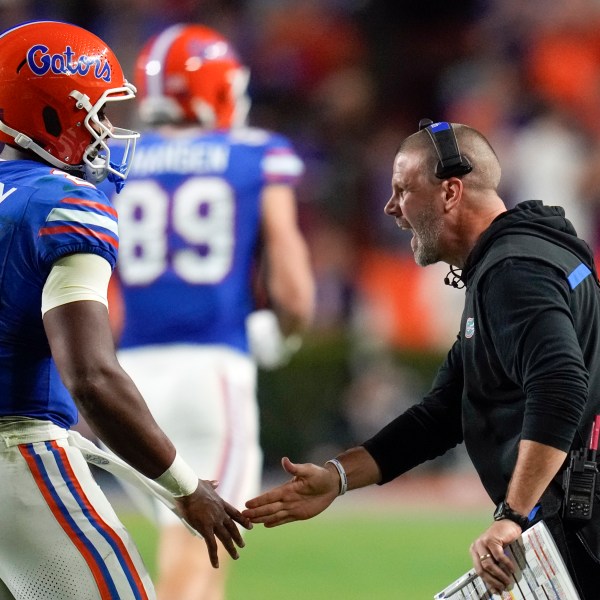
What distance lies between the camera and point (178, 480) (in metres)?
2.91

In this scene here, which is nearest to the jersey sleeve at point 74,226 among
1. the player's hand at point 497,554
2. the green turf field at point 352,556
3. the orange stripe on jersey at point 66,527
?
the orange stripe on jersey at point 66,527

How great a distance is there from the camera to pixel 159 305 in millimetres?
5137

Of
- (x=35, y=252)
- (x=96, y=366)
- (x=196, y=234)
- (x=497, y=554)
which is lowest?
(x=497, y=554)

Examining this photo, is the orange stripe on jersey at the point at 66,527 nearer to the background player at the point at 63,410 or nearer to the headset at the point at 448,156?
the background player at the point at 63,410

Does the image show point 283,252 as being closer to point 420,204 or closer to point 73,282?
point 420,204

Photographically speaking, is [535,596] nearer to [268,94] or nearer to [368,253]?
[368,253]

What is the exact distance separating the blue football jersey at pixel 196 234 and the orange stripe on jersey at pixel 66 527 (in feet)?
7.21

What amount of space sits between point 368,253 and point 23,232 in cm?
836

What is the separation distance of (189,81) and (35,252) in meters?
2.55

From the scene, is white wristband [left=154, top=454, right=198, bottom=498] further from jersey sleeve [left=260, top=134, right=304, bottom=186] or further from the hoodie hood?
jersey sleeve [left=260, top=134, right=304, bottom=186]

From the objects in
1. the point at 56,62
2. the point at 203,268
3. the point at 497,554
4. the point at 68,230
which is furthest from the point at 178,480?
the point at 203,268

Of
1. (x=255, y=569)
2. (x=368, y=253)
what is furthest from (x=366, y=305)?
(x=255, y=569)

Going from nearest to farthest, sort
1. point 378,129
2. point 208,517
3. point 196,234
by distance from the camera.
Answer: point 208,517 < point 196,234 < point 378,129

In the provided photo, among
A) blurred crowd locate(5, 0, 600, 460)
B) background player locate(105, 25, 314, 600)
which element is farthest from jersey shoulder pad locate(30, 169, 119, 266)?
blurred crowd locate(5, 0, 600, 460)
